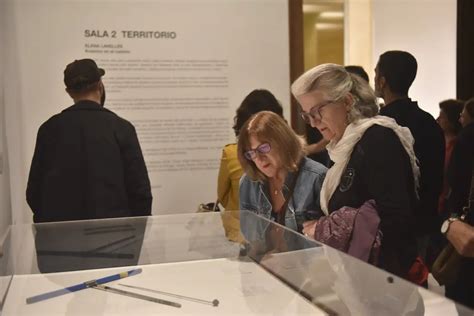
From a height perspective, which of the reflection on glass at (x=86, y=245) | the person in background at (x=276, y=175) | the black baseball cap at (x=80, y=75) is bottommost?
the reflection on glass at (x=86, y=245)

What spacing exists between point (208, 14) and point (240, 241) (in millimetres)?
2094

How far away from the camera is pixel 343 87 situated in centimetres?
171

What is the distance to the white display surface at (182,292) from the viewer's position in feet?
4.61

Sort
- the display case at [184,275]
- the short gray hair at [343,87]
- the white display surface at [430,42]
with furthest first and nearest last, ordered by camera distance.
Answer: the white display surface at [430,42]
the short gray hair at [343,87]
the display case at [184,275]

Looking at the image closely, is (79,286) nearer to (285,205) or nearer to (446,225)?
(285,205)

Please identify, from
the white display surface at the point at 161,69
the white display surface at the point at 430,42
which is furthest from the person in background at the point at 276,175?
the white display surface at the point at 430,42

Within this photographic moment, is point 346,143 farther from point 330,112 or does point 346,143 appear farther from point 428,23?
point 428,23

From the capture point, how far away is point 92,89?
2.66 metres

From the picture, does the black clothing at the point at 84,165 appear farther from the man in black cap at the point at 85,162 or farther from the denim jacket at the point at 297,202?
the denim jacket at the point at 297,202

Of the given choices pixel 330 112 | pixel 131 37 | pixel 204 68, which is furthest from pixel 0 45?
pixel 330 112

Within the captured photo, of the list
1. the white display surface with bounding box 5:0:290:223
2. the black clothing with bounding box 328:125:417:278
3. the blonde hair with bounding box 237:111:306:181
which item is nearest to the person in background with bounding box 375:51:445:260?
the black clothing with bounding box 328:125:417:278

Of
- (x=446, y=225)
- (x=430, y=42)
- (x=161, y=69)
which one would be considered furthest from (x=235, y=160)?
(x=430, y=42)

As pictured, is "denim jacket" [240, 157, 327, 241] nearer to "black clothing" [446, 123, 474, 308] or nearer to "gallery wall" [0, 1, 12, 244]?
"black clothing" [446, 123, 474, 308]

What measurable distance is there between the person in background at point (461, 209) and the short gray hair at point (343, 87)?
1.64 ft
